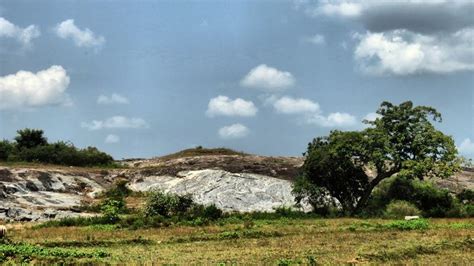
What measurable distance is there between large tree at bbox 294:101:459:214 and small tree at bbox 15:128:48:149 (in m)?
44.3

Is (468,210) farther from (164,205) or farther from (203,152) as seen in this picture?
(203,152)

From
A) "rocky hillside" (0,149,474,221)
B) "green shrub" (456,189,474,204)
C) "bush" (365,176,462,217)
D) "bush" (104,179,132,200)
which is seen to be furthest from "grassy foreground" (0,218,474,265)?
"bush" (104,179,132,200)

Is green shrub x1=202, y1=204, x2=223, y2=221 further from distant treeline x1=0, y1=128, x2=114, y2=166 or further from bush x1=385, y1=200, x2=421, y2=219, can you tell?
distant treeline x1=0, y1=128, x2=114, y2=166

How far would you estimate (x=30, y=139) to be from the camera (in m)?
81.2

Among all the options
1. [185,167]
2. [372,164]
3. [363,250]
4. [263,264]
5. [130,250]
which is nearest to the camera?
[263,264]

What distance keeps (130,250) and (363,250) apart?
33.3 ft

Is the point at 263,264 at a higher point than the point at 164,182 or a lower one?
lower

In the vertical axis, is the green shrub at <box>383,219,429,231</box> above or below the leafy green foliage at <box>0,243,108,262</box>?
above

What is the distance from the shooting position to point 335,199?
5381 centimetres

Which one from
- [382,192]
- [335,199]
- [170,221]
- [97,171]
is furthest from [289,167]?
[170,221]

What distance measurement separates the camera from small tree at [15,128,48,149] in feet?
264

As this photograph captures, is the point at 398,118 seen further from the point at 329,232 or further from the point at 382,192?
the point at 329,232

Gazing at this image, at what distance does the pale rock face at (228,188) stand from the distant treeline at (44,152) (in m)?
15.2

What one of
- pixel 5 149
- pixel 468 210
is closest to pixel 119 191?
pixel 5 149
